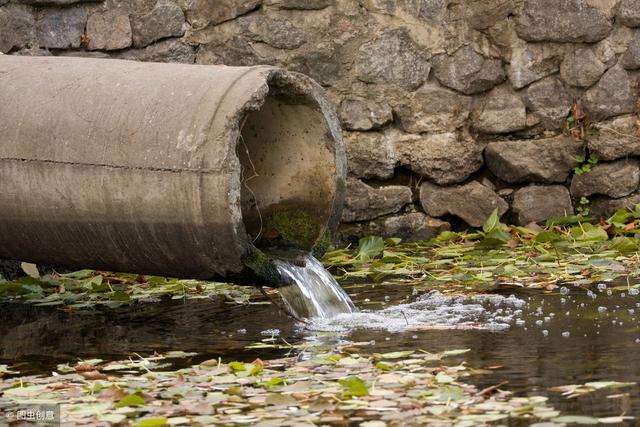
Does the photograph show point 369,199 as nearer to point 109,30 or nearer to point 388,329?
point 109,30

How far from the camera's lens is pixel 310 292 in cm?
490

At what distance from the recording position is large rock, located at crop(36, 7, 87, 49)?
6.90m

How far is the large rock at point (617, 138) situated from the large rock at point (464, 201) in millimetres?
617

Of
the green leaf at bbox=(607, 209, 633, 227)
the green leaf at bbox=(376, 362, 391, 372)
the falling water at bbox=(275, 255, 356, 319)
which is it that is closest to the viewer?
the green leaf at bbox=(376, 362, 391, 372)

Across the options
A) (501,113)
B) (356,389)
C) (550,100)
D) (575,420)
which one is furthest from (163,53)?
(575,420)

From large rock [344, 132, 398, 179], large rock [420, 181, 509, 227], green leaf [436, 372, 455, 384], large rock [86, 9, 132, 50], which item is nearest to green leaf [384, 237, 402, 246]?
large rock [420, 181, 509, 227]

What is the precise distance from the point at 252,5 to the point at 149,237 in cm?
255

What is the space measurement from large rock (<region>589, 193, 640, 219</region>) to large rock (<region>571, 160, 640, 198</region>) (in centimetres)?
3

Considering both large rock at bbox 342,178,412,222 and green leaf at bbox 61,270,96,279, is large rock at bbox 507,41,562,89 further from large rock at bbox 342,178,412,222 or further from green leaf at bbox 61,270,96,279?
green leaf at bbox 61,270,96,279

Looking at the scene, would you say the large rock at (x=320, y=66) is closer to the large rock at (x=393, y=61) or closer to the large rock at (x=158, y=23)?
the large rock at (x=393, y=61)

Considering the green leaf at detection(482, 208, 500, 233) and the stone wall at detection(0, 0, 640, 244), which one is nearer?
the green leaf at detection(482, 208, 500, 233)

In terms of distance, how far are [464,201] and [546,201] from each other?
46 centimetres

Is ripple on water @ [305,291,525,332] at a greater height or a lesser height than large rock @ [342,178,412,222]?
lesser

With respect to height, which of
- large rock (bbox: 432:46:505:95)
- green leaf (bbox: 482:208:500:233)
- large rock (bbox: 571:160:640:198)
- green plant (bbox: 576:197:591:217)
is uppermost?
large rock (bbox: 432:46:505:95)
